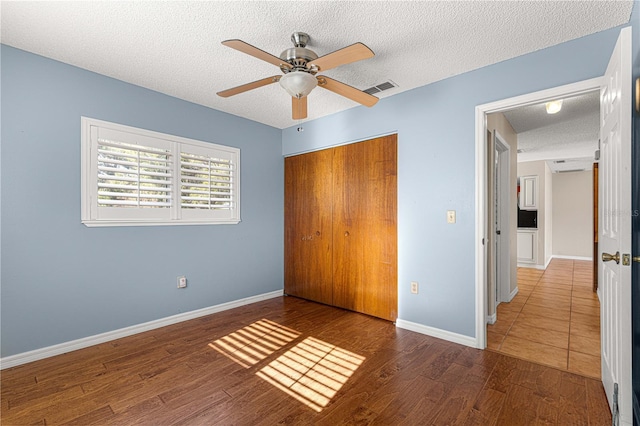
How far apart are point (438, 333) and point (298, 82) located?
257 cm

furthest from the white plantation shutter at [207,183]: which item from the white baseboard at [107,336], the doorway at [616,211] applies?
the doorway at [616,211]

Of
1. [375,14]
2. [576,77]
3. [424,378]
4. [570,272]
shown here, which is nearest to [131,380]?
[424,378]

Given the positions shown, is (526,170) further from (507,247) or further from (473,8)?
(473,8)

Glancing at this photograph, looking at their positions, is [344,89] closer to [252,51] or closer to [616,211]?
[252,51]

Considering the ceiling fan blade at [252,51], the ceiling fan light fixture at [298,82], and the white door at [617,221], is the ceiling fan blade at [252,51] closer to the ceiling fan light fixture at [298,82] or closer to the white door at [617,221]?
the ceiling fan light fixture at [298,82]

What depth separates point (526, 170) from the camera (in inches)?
270

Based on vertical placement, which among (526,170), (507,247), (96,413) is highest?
(526,170)

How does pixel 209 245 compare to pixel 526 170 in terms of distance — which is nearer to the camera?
pixel 209 245

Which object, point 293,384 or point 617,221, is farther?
point 293,384

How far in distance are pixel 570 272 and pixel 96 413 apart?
7623 mm

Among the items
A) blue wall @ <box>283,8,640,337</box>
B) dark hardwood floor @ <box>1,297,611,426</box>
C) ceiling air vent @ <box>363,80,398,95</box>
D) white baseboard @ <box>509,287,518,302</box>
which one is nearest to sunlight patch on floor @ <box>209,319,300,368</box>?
dark hardwood floor @ <box>1,297,611,426</box>

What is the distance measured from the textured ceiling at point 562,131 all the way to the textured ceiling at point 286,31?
30.7 inches

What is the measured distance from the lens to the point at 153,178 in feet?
10.2

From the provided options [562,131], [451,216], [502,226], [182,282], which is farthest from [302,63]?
[562,131]
